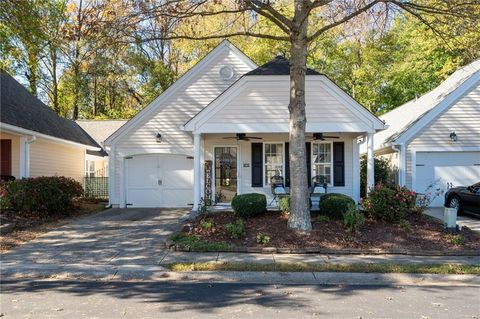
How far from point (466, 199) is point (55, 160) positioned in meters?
17.3

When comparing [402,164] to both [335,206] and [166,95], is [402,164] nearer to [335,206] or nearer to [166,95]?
[335,206]

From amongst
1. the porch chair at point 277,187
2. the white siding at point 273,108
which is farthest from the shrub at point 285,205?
the white siding at point 273,108

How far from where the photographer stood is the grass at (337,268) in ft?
25.2

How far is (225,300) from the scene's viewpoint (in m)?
6.05

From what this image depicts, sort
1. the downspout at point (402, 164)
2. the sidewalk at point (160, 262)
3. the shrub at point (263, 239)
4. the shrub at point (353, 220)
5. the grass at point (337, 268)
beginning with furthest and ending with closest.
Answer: the downspout at point (402, 164), the shrub at point (353, 220), the shrub at point (263, 239), the grass at point (337, 268), the sidewalk at point (160, 262)

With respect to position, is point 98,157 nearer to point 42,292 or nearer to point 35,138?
point 35,138

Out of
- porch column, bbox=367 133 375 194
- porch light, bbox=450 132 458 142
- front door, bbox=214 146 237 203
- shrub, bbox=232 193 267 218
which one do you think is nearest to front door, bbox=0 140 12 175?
front door, bbox=214 146 237 203

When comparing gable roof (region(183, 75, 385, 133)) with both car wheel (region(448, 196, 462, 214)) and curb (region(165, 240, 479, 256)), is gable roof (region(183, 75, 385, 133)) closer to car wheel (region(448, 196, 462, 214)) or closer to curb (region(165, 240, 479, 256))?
car wheel (region(448, 196, 462, 214))

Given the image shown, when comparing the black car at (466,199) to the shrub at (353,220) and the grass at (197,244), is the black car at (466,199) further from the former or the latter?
the grass at (197,244)

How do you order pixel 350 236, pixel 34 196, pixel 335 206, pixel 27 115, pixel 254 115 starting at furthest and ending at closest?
pixel 27 115 → pixel 254 115 → pixel 34 196 → pixel 335 206 → pixel 350 236

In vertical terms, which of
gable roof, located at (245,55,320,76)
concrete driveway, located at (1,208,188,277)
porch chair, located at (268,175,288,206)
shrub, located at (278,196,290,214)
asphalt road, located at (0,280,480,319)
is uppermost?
gable roof, located at (245,55,320,76)

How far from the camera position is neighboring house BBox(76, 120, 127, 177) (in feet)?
84.5

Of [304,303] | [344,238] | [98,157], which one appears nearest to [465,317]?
[304,303]

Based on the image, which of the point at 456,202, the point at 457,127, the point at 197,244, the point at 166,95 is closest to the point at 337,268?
the point at 197,244
